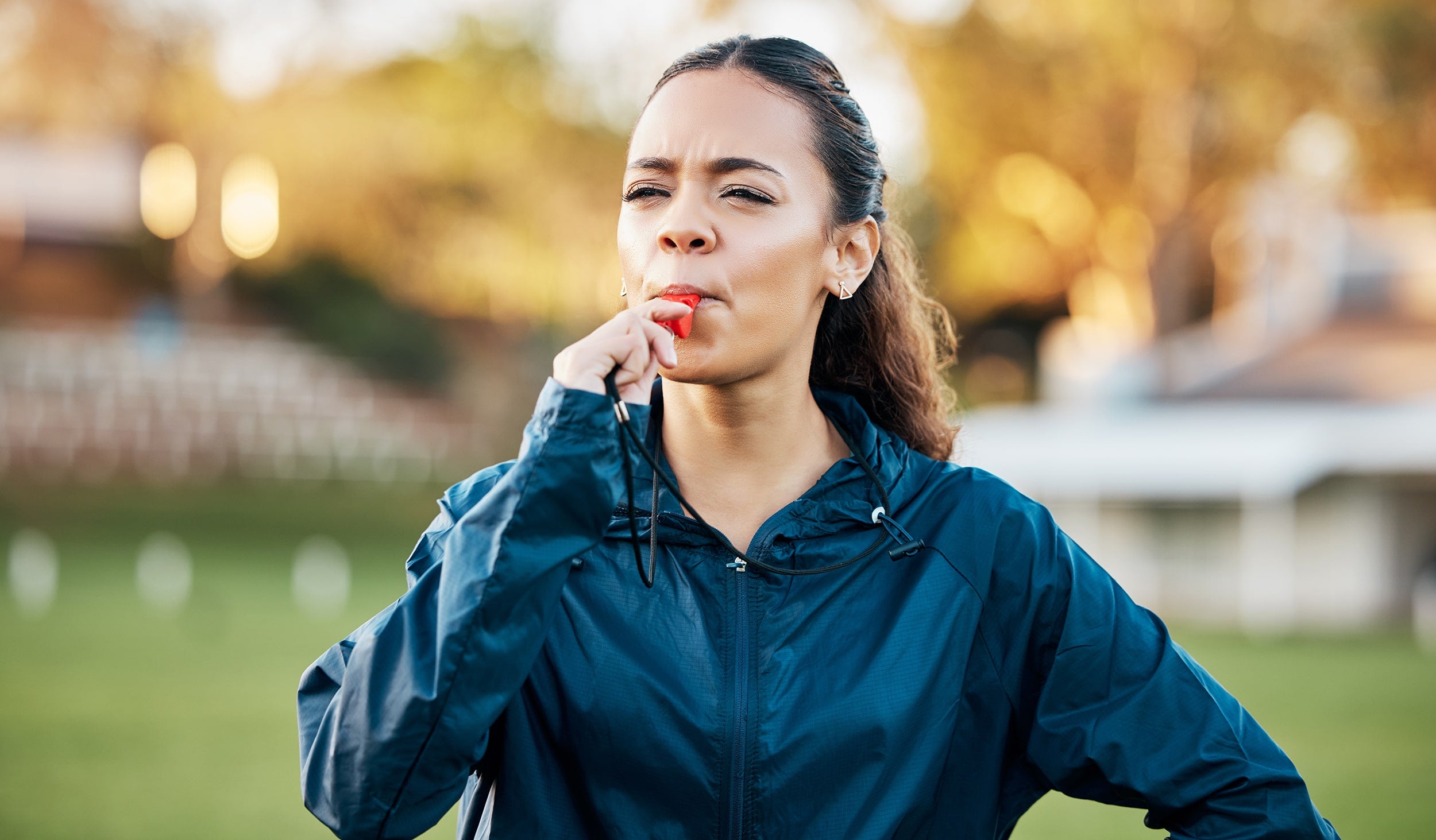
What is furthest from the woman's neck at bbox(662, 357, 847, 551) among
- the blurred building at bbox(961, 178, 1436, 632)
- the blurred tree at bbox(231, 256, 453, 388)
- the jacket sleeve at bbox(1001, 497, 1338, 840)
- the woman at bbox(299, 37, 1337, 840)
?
the blurred tree at bbox(231, 256, 453, 388)

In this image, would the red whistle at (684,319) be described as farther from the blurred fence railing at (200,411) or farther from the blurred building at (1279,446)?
the blurred fence railing at (200,411)

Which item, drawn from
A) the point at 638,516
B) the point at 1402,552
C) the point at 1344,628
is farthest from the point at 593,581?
the point at 1402,552

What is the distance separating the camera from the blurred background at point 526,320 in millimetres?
11930

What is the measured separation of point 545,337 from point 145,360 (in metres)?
8.57

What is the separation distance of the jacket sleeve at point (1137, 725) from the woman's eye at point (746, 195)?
670 mm

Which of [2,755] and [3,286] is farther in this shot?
[3,286]

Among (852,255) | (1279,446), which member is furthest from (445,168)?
(852,255)

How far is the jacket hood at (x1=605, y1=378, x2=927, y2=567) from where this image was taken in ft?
7.31

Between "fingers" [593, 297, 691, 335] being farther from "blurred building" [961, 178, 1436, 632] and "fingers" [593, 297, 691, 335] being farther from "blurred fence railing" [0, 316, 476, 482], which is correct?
"blurred fence railing" [0, 316, 476, 482]

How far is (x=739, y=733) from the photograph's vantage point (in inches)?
82.0

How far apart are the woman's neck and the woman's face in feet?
0.19

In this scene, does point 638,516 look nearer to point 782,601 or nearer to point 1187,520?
point 782,601

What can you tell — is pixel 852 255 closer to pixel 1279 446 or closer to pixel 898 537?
pixel 898 537

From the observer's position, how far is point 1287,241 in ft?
77.2
